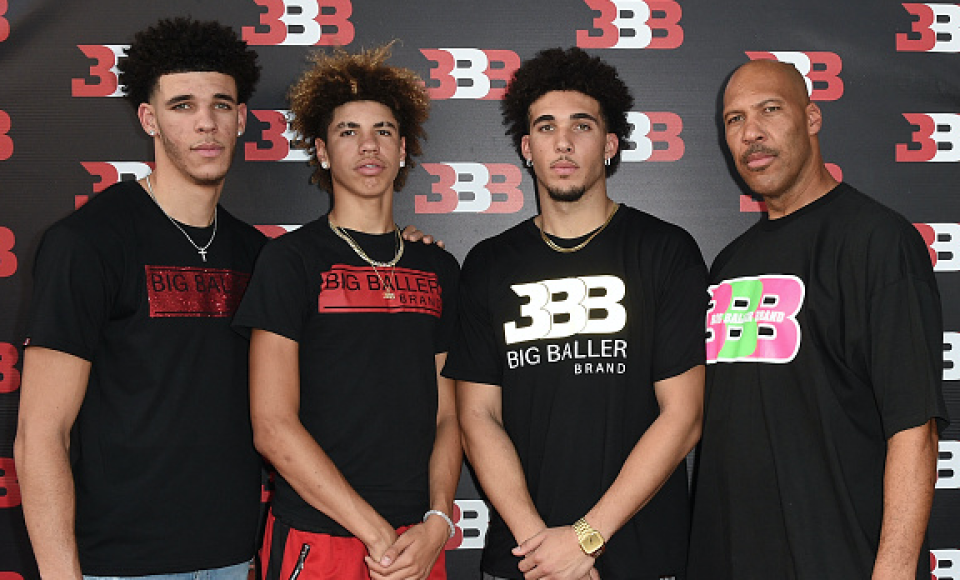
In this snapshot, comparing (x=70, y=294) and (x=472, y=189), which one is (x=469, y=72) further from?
(x=70, y=294)

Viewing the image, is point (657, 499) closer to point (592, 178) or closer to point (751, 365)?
point (751, 365)

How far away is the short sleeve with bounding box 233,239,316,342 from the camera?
2059mm

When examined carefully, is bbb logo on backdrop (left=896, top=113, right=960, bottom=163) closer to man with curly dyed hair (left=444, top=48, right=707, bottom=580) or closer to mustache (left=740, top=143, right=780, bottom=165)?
mustache (left=740, top=143, right=780, bottom=165)

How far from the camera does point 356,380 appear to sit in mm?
2133

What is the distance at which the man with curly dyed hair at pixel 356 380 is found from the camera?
2047 millimetres

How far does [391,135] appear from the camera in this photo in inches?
93.5

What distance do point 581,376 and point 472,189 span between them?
3.31 ft

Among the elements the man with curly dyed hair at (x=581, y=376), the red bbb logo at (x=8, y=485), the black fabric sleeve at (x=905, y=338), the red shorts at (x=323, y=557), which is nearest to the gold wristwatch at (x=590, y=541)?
the man with curly dyed hair at (x=581, y=376)

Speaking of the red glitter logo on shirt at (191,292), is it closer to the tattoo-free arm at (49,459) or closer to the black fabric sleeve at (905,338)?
the tattoo-free arm at (49,459)

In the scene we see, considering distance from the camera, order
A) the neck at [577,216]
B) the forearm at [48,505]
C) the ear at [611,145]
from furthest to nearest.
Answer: the ear at [611,145] → the neck at [577,216] → the forearm at [48,505]

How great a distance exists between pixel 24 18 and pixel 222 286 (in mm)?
1445

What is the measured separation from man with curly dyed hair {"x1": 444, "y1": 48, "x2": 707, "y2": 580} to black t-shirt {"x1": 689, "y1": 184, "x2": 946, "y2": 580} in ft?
0.37

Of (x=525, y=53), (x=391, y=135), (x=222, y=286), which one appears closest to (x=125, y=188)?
(x=222, y=286)

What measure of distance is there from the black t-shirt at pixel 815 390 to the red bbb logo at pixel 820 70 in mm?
1034
